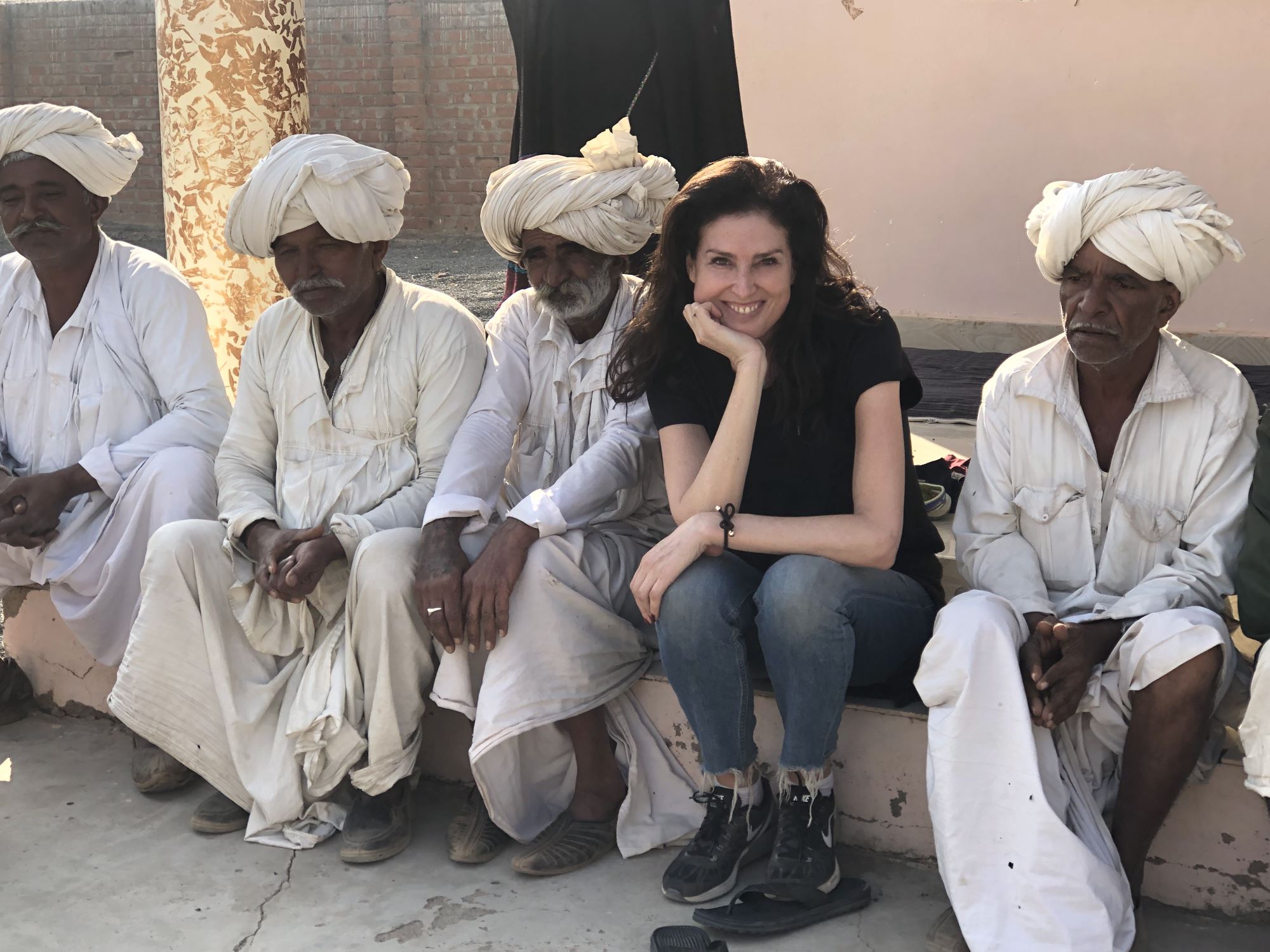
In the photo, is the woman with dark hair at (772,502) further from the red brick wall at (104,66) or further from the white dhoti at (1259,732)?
the red brick wall at (104,66)

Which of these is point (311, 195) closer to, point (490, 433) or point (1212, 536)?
point (490, 433)

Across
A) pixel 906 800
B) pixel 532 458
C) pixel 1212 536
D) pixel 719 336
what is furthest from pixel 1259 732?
pixel 532 458

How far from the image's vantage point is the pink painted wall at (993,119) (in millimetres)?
6227

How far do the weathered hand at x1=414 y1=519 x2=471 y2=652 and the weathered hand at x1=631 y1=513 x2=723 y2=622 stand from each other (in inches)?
17.4

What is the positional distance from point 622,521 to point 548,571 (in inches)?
16.2

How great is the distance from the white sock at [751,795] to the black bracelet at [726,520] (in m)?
0.54

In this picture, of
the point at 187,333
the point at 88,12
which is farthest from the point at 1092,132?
the point at 88,12

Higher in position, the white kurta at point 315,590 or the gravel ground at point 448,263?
the gravel ground at point 448,263

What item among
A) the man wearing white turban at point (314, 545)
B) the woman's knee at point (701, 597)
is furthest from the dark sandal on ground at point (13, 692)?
the woman's knee at point (701, 597)

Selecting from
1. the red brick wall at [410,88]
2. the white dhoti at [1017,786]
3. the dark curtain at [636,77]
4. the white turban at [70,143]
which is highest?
the red brick wall at [410,88]

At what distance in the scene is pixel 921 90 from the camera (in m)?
6.74

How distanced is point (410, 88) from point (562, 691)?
430 inches

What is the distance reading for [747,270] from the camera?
3.02m

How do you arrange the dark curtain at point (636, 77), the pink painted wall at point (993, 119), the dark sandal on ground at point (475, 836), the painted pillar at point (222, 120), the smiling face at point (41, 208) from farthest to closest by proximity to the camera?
the pink painted wall at point (993, 119) < the painted pillar at point (222, 120) < the dark curtain at point (636, 77) < the smiling face at point (41, 208) < the dark sandal on ground at point (475, 836)
